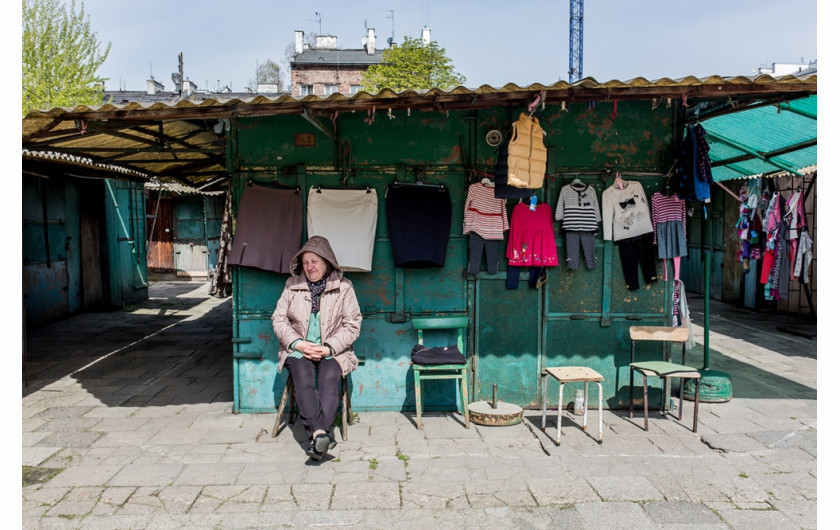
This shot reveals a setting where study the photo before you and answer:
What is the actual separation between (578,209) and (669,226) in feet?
2.95

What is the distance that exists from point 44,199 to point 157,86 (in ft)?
→ 101

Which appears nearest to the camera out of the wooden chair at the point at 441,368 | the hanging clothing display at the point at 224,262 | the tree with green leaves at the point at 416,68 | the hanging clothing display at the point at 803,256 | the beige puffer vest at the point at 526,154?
the beige puffer vest at the point at 526,154

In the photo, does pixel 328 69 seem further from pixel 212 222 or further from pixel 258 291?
pixel 258 291

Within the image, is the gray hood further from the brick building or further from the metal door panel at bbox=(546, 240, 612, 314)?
the brick building

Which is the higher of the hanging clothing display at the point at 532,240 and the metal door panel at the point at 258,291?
the hanging clothing display at the point at 532,240

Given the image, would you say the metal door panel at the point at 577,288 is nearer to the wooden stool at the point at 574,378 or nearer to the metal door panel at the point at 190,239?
the wooden stool at the point at 574,378

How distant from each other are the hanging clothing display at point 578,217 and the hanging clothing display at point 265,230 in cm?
257

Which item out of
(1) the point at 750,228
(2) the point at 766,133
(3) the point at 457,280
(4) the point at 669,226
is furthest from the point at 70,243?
(1) the point at 750,228

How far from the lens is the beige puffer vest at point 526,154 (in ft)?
16.8

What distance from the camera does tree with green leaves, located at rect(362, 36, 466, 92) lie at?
24.1 meters

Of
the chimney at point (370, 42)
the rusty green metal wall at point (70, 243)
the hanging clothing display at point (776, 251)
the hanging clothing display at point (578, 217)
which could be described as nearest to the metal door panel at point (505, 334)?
the hanging clothing display at point (578, 217)

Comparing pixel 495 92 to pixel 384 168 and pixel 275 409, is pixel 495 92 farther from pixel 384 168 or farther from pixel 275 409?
pixel 275 409

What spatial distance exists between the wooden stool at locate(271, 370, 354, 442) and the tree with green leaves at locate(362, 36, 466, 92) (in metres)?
20.3

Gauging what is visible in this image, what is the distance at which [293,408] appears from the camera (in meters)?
5.51
